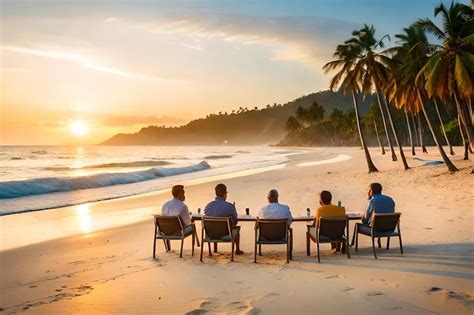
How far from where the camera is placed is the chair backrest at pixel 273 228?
764 cm

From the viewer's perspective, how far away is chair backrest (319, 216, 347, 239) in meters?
7.75

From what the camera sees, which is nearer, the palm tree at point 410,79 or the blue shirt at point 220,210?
the blue shirt at point 220,210

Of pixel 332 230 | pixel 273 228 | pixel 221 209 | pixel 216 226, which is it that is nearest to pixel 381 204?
pixel 332 230

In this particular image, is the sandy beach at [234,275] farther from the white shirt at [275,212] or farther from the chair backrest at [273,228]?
the white shirt at [275,212]

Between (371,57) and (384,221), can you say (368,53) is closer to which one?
(371,57)

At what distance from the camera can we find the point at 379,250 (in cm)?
848

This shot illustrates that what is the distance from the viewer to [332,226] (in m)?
7.82

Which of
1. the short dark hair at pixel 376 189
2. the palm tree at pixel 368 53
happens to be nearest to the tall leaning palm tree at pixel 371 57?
the palm tree at pixel 368 53

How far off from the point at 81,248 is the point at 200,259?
3017 millimetres

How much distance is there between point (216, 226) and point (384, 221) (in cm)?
302

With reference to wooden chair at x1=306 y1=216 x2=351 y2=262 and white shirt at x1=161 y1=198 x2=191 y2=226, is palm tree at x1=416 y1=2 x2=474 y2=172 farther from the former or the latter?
white shirt at x1=161 y1=198 x2=191 y2=226

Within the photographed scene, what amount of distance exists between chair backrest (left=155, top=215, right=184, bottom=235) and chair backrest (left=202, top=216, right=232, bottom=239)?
0.56m

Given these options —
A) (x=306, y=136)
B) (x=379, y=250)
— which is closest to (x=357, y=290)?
(x=379, y=250)

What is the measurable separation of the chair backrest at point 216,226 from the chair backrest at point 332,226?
163cm
